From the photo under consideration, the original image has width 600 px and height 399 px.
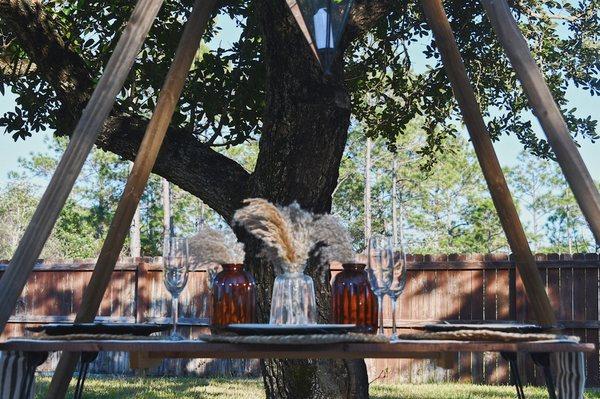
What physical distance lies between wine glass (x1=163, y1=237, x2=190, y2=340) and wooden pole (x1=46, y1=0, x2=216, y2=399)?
2.72 feet

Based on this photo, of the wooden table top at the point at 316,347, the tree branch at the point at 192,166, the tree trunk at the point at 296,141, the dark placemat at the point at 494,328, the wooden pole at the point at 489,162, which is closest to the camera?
the wooden table top at the point at 316,347

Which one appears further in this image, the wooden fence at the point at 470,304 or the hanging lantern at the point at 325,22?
the wooden fence at the point at 470,304

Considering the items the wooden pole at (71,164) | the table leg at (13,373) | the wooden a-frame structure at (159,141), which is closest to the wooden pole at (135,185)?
the wooden a-frame structure at (159,141)

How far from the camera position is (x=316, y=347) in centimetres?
245

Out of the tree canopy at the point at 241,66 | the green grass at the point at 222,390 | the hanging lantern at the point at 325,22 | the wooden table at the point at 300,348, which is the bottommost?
the green grass at the point at 222,390

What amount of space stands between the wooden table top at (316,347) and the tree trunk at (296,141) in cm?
233

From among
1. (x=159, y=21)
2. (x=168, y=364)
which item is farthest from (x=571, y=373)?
(x=168, y=364)

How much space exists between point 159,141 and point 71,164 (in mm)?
586

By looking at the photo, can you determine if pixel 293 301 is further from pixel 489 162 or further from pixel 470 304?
pixel 470 304

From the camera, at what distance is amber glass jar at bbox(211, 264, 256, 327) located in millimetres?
2980

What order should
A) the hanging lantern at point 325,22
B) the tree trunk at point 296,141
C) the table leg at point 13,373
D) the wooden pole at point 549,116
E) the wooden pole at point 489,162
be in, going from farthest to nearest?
the tree trunk at point 296,141, the wooden pole at point 489,162, the hanging lantern at point 325,22, the wooden pole at point 549,116, the table leg at point 13,373

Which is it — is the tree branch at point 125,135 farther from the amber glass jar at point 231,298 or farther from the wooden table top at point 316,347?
the wooden table top at point 316,347

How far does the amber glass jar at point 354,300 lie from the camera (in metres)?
2.90

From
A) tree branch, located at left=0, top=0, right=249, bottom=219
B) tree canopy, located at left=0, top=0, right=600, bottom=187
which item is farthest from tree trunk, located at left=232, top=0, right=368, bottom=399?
tree branch, located at left=0, top=0, right=249, bottom=219
